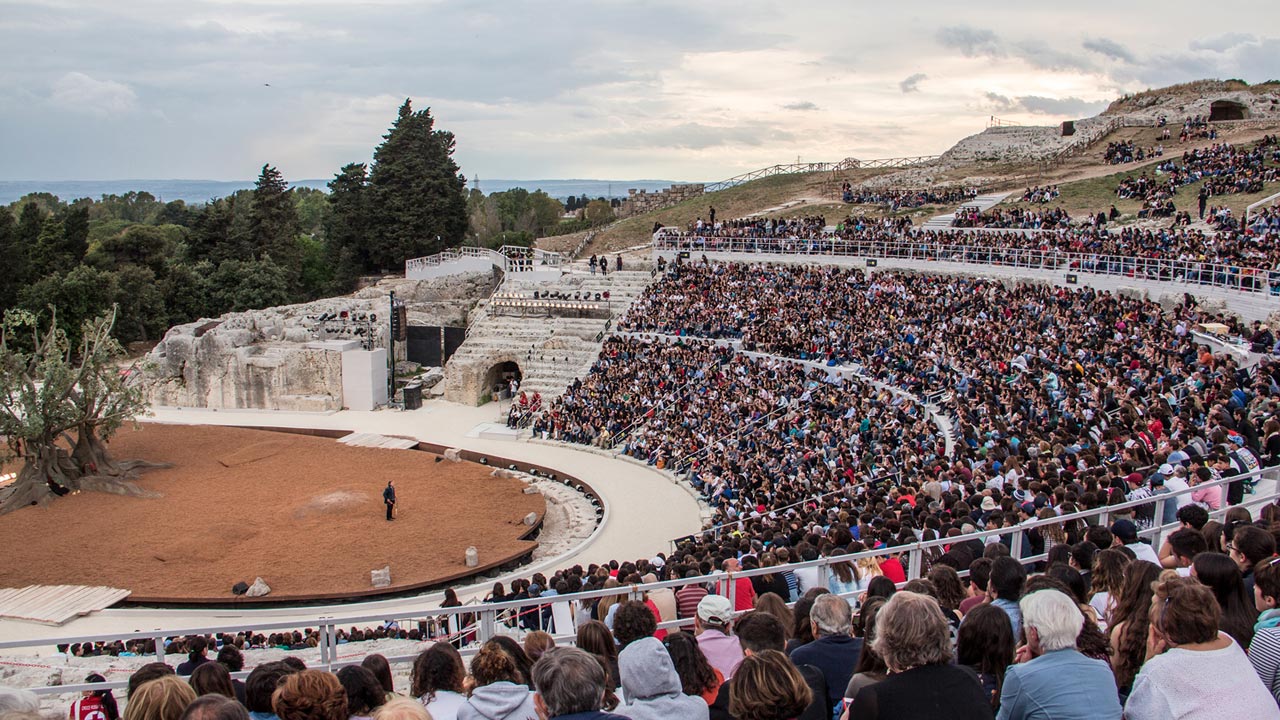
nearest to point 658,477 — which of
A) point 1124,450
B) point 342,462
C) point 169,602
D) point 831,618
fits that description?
point 342,462

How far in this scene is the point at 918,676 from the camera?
473cm

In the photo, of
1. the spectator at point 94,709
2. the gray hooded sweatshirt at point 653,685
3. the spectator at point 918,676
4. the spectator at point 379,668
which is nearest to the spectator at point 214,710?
the spectator at point 379,668

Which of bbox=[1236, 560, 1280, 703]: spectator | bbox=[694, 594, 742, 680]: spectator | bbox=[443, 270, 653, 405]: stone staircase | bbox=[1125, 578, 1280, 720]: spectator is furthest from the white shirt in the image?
bbox=[443, 270, 653, 405]: stone staircase

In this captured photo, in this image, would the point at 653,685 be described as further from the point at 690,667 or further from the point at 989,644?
the point at 989,644

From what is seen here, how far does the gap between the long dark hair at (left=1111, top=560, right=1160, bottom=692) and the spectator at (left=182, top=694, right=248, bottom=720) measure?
16.6 feet

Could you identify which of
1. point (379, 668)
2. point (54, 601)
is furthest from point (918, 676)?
point (54, 601)

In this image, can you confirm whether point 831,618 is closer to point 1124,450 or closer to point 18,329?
point 1124,450

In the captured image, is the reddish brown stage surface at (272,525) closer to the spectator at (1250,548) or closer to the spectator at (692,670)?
the spectator at (692,670)

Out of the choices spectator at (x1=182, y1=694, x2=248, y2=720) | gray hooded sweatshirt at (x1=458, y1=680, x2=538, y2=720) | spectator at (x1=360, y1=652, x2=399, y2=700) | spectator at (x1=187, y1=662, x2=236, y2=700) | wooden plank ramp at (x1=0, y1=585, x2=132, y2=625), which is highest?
spectator at (x1=182, y1=694, x2=248, y2=720)

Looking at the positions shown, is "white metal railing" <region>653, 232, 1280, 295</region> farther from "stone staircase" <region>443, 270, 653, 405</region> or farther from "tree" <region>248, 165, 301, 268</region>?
"tree" <region>248, 165, 301, 268</region>

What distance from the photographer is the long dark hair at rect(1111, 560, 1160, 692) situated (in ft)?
19.3

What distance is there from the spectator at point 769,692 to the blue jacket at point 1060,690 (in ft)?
3.70

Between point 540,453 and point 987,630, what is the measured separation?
1077 inches

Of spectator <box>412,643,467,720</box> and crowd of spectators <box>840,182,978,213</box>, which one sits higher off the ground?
crowd of spectators <box>840,182,978,213</box>
